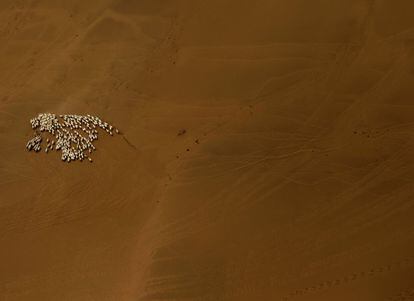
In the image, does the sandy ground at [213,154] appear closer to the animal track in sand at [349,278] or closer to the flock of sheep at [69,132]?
the animal track in sand at [349,278]

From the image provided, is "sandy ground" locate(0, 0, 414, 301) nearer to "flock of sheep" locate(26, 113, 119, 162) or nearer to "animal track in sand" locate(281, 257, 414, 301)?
"animal track in sand" locate(281, 257, 414, 301)

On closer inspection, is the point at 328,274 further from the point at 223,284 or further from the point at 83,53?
the point at 83,53

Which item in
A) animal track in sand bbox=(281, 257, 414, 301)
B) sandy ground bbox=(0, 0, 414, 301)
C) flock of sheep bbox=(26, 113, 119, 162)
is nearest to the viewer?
animal track in sand bbox=(281, 257, 414, 301)

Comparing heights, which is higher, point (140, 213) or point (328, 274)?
point (140, 213)

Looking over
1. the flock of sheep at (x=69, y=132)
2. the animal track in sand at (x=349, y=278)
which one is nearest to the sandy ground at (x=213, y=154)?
the animal track in sand at (x=349, y=278)

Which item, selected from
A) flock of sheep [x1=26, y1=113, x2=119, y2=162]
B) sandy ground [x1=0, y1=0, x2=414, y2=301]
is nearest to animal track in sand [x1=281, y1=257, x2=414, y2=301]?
sandy ground [x1=0, y1=0, x2=414, y2=301]

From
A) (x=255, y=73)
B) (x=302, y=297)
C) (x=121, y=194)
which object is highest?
(x=255, y=73)

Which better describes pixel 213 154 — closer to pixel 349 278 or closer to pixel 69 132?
pixel 69 132

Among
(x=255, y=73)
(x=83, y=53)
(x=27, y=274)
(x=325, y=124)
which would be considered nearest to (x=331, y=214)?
(x=325, y=124)
